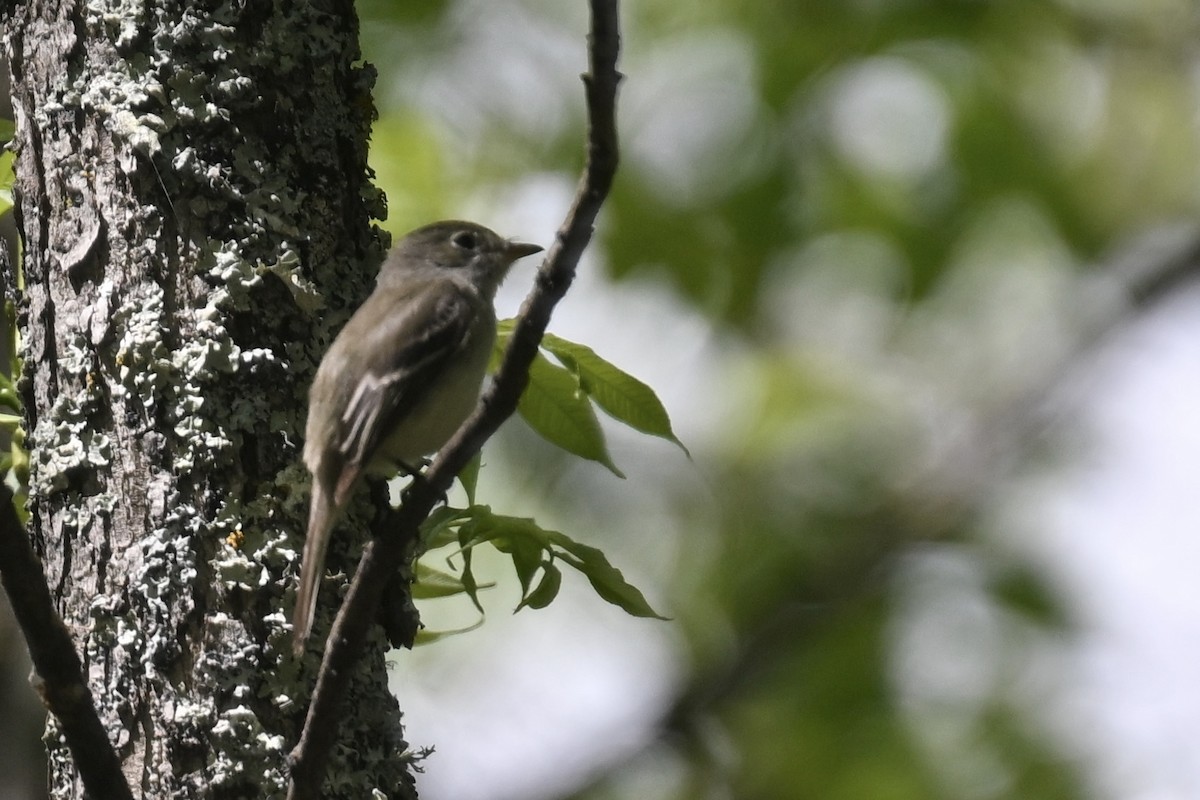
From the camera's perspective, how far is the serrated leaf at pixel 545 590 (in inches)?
118

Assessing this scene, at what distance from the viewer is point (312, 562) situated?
2805mm

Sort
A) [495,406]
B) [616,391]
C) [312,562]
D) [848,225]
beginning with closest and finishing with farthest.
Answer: [495,406]
[312,562]
[616,391]
[848,225]

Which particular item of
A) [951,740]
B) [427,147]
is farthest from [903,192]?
[951,740]

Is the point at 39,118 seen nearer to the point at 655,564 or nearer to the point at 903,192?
the point at 903,192

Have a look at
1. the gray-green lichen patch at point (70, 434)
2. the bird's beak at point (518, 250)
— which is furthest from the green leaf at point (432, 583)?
the bird's beak at point (518, 250)

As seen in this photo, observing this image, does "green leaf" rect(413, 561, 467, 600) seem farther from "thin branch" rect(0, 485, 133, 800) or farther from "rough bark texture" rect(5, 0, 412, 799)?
"thin branch" rect(0, 485, 133, 800)

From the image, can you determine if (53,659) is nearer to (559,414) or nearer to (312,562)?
(312,562)

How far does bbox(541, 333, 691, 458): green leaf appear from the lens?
3.12 metres

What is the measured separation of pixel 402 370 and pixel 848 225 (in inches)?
126

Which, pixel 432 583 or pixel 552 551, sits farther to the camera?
pixel 432 583

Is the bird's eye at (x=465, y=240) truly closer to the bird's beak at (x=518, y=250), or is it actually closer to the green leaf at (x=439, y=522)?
the bird's beak at (x=518, y=250)

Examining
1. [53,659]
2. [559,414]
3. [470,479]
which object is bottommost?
[53,659]

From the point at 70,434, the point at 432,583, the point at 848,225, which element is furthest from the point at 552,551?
the point at 848,225

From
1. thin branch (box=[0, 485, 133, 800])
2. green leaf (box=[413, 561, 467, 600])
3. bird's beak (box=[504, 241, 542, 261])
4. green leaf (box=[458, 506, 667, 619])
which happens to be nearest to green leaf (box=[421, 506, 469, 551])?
green leaf (box=[458, 506, 667, 619])
